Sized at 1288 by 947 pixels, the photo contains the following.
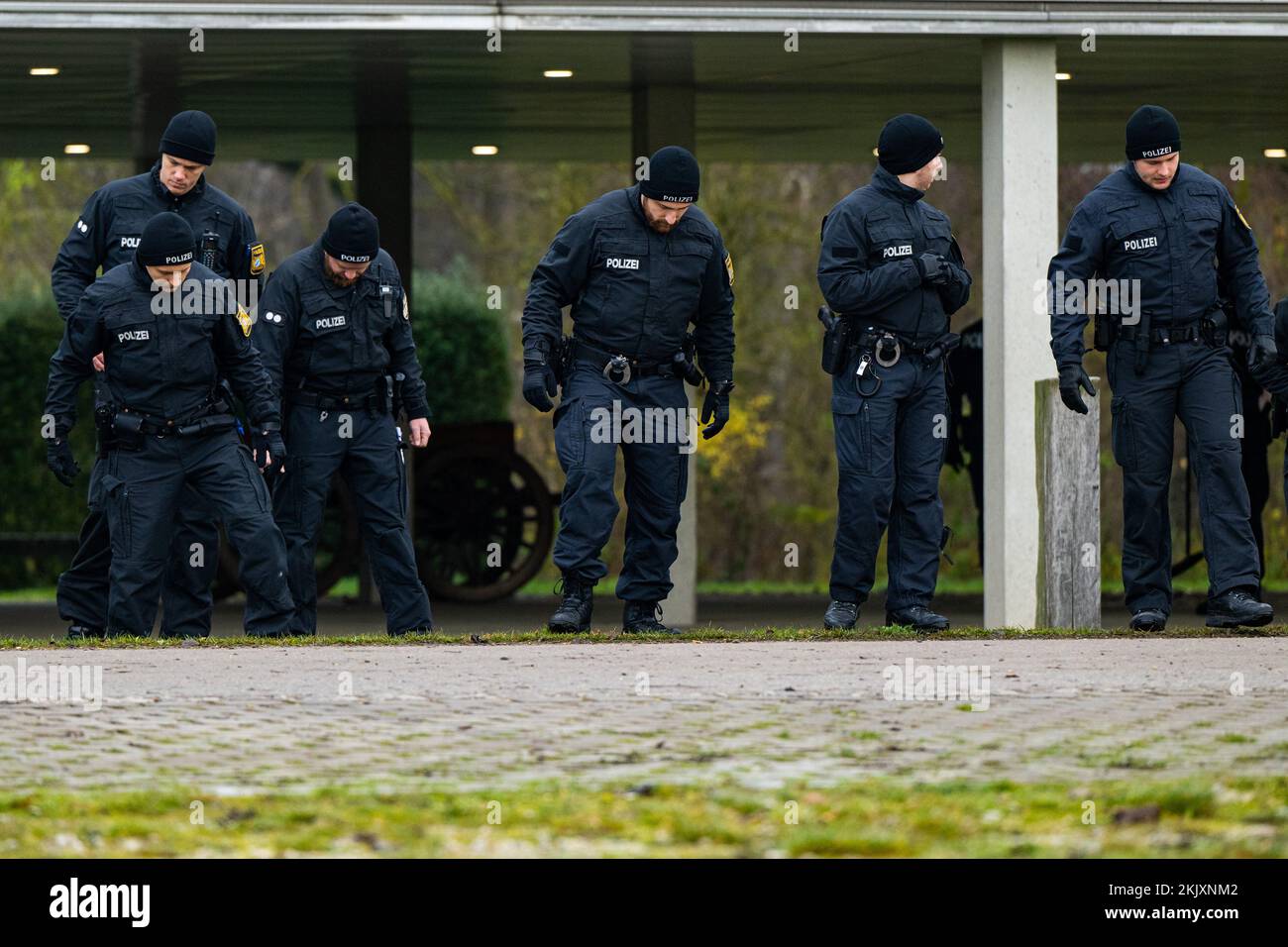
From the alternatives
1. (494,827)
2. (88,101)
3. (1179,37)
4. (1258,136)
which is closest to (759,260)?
(1258,136)

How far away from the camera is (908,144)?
951 cm

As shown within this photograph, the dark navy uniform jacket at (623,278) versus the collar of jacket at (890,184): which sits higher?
the collar of jacket at (890,184)

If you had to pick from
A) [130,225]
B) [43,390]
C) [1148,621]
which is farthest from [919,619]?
[43,390]

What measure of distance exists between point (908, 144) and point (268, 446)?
281cm

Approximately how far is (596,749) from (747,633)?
9.94ft

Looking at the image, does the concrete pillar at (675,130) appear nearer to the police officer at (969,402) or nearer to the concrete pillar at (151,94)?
the police officer at (969,402)

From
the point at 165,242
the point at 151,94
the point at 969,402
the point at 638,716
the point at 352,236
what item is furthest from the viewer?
the point at 969,402

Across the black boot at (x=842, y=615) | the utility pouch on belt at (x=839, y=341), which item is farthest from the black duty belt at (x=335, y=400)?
the black boot at (x=842, y=615)

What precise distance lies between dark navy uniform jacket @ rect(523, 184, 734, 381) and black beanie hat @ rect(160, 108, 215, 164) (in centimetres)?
146

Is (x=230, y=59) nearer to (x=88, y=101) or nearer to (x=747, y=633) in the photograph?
(x=88, y=101)

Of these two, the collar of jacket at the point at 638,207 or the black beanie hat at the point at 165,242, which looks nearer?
the black beanie hat at the point at 165,242

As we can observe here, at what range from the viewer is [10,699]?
7.31 metres

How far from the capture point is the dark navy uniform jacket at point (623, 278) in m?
9.53

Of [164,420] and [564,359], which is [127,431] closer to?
[164,420]
